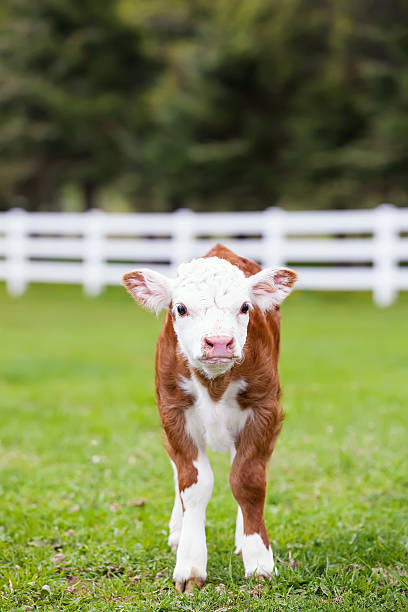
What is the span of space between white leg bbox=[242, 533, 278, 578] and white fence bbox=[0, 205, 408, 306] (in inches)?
392

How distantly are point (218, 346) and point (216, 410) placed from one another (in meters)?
0.49

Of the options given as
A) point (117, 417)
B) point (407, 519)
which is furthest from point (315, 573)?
point (117, 417)

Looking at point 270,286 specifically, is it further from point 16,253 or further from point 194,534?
point 16,253

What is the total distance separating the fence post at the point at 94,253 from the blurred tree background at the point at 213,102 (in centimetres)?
486

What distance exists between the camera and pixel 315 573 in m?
3.40

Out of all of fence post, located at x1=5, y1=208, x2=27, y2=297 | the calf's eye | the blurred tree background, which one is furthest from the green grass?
the blurred tree background

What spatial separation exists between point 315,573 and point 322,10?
1958 cm

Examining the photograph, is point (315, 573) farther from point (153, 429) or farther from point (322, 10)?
point (322, 10)

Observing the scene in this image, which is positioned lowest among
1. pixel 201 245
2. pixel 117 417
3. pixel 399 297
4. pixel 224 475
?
pixel 224 475

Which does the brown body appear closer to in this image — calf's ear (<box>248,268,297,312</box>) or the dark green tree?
calf's ear (<box>248,268,297,312</box>)

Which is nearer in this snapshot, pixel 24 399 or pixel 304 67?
pixel 24 399

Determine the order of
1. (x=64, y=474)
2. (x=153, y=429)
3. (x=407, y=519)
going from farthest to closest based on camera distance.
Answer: (x=153, y=429) → (x=64, y=474) → (x=407, y=519)

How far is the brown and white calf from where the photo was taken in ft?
10.6

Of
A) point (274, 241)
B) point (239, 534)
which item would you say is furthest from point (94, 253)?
point (239, 534)
